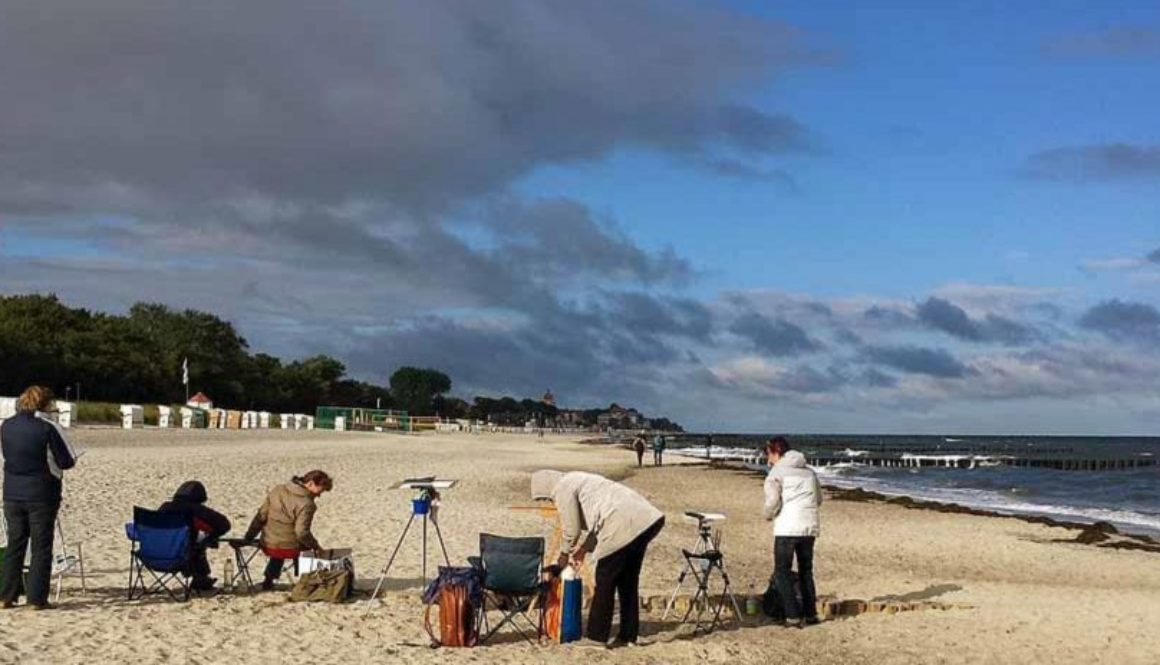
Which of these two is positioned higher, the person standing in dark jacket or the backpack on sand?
the person standing in dark jacket

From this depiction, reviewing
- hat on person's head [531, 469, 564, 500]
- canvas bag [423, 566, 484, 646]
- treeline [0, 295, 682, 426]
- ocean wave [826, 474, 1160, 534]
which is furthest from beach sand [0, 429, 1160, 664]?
treeline [0, 295, 682, 426]

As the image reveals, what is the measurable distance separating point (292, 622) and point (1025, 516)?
2250 centimetres

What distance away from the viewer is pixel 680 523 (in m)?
20.1

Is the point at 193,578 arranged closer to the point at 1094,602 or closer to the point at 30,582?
the point at 30,582

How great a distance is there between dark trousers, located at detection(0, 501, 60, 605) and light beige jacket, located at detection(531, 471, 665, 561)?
3.90 m

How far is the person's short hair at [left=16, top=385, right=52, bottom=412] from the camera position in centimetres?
903

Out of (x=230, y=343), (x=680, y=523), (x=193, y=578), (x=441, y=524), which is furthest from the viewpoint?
(x=230, y=343)

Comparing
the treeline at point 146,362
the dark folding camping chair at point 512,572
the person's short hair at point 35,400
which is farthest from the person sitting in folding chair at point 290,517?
the treeline at point 146,362

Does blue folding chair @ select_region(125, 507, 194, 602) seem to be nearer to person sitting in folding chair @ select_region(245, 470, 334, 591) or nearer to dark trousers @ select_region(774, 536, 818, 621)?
person sitting in folding chair @ select_region(245, 470, 334, 591)

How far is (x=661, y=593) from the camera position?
429 inches

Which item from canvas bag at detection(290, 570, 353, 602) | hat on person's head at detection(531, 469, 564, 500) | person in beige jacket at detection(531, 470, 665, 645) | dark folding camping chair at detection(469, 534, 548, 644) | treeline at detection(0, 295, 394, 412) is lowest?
canvas bag at detection(290, 570, 353, 602)

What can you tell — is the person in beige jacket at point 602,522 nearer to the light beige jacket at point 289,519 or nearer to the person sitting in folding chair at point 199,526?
the light beige jacket at point 289,519

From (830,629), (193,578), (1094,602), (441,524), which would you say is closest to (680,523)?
(441,524)

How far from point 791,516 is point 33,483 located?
6249mm
